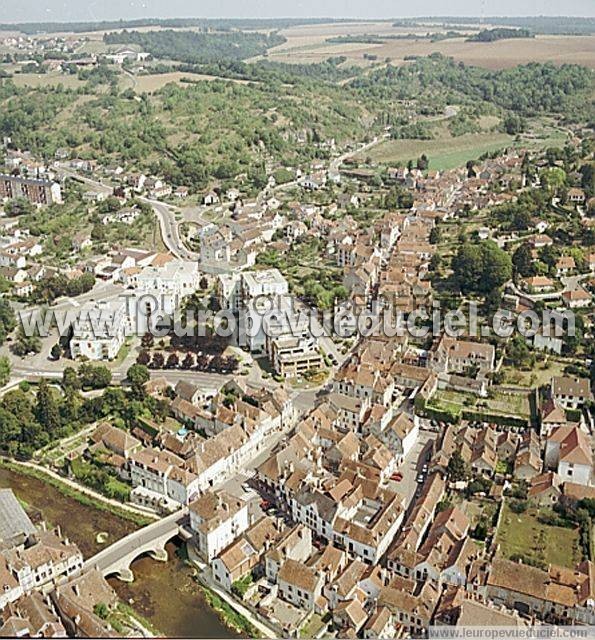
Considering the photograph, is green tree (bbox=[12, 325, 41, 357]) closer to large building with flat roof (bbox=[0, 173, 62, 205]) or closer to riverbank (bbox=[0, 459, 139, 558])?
riverbank (bbox=[0, 459, 139, 558])

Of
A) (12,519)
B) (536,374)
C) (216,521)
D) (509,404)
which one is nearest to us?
(216,521)

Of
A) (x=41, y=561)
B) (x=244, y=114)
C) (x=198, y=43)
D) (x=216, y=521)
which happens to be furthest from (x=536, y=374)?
(x=198, y=43)

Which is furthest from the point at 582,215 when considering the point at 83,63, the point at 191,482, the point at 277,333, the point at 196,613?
the point at 83,63

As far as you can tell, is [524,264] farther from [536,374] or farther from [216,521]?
[216,521]

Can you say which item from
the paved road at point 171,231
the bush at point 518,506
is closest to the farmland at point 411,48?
the paved road at point 171,231

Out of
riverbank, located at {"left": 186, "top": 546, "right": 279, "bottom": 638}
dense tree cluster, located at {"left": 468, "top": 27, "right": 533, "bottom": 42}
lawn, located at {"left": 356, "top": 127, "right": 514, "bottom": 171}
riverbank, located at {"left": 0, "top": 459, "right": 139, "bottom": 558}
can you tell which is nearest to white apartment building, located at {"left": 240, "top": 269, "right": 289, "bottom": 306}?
riverbank, located at {"left": 0, "top": 459, "right": 139, "bottom": 558}
